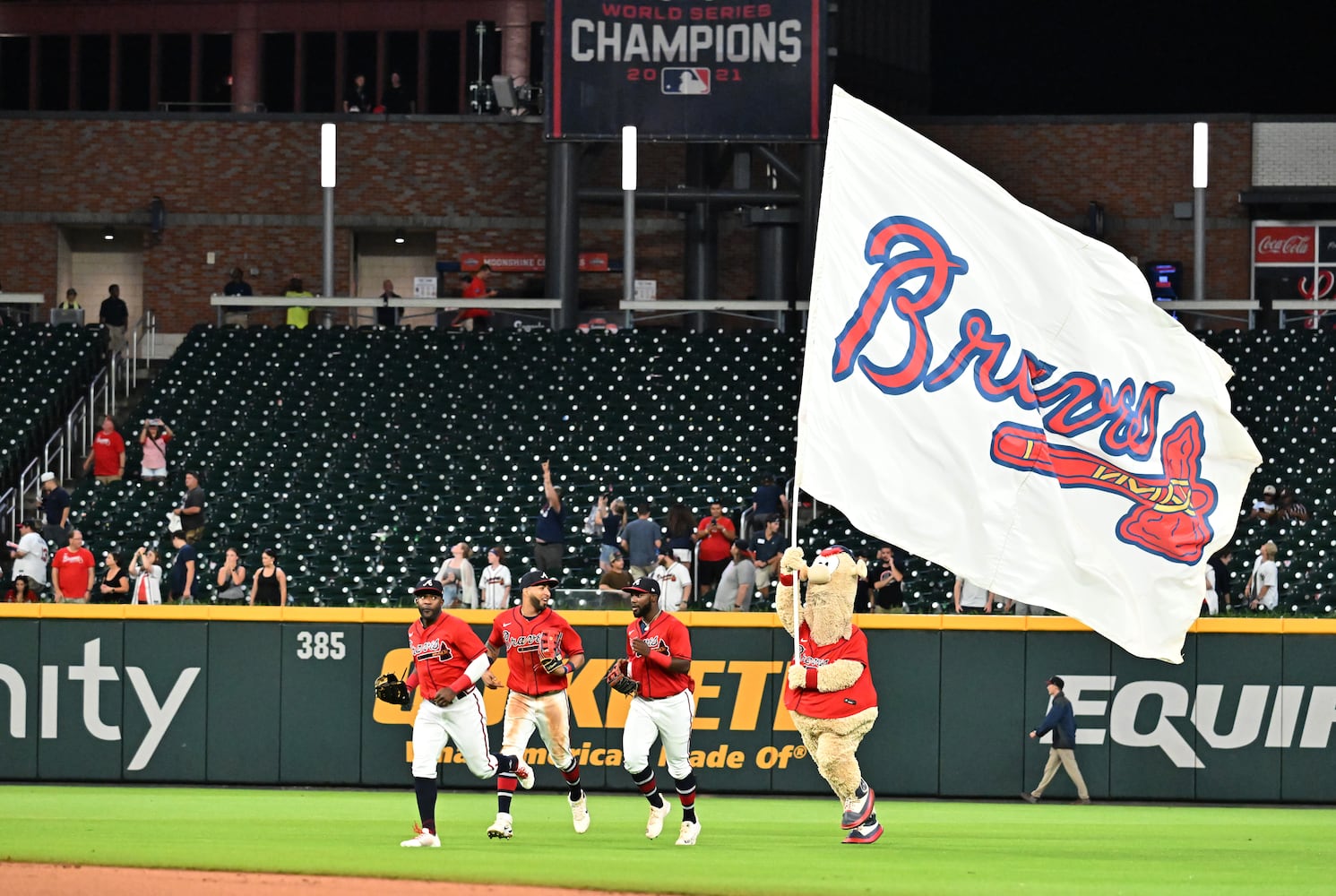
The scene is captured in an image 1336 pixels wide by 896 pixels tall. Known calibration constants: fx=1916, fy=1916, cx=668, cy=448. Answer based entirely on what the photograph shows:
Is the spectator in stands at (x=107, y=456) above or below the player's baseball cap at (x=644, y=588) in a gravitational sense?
above

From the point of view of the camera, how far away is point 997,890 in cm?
1063

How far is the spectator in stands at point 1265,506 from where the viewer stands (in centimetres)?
2278

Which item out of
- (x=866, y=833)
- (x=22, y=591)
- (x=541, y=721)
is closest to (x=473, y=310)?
(x=22, y=591)

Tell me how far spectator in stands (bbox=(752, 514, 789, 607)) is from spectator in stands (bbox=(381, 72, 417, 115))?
748 inches

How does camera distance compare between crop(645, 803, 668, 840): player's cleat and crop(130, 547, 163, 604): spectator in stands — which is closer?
crop(645, 803, 668, 840): player's cleat

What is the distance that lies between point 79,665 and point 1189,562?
11518 millimetres

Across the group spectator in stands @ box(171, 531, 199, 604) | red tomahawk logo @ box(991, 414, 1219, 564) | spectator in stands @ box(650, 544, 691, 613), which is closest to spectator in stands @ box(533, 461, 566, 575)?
spectator in stands @ box(650, 544, 691, 613)

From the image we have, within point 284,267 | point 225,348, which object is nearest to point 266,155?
point 284,267

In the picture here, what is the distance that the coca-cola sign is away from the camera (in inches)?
1394

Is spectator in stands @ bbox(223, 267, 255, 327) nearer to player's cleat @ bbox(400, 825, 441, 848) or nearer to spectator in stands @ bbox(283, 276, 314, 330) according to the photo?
spectator in stands @ bbox(283, 276, 314, 330)

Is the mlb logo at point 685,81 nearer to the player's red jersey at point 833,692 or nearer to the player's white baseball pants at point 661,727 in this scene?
the player's white baseball pants at point 661,727

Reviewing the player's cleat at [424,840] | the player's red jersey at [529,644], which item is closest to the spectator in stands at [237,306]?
the player's red jersey at [529,644]

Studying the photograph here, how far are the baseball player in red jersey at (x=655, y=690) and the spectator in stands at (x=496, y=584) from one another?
6636 mm

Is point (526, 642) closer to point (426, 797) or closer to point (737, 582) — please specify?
point (426, 797)
